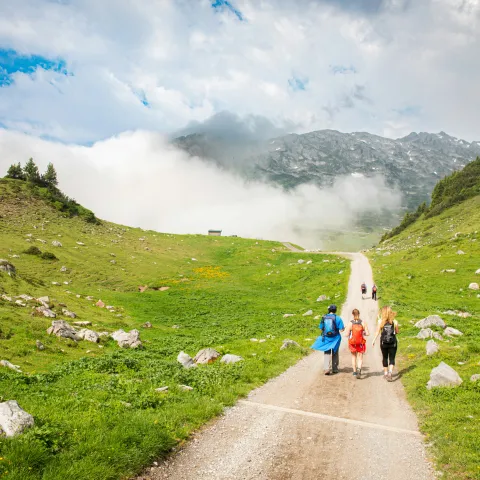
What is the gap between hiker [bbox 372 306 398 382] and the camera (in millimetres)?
15641

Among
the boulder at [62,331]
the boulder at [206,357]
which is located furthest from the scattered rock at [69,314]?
the boulder at [206,357]

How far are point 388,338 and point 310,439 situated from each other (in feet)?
25.3

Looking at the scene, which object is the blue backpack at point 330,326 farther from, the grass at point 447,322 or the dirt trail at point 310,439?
the grass at point 447,322

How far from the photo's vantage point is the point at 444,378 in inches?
525

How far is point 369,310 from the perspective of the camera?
38094 mm

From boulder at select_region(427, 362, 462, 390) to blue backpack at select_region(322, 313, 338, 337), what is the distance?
4375mm

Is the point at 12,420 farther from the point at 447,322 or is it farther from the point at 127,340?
the point at 447,322

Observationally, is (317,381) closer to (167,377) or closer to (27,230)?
(167,377)

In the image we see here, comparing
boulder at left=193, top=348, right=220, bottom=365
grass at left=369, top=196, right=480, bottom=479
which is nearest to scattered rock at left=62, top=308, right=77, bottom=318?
boulder at left=193, top=348, right=220, bottom=365

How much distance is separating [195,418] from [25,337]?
13667 millimetres

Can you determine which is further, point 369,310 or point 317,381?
point 369,310

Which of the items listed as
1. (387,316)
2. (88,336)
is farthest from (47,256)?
(387,316)

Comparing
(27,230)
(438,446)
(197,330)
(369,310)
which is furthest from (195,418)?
(27,230)

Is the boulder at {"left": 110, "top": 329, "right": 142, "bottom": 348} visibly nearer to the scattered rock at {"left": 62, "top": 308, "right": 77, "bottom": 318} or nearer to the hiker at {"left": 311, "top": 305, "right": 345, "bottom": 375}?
the scattered rock at {"left": 62, "top": 308, "right": 77, "bottom": 318}
